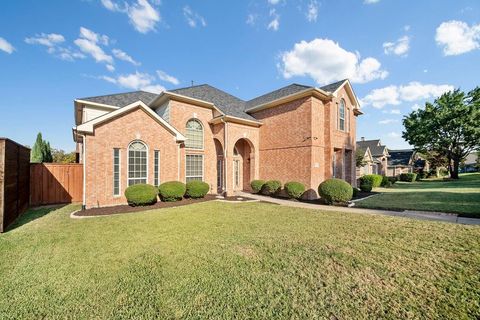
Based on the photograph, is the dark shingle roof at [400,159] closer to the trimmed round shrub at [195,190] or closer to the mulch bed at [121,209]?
the trimmed round shrub at [195,190]

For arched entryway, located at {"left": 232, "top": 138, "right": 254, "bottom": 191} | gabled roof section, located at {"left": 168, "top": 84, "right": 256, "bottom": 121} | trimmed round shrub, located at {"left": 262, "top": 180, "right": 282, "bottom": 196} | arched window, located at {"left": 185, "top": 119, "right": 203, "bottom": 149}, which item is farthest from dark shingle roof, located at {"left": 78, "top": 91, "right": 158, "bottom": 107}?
trimmed round shrub, located at {"left": 262, "top": 180, "right": 282, "bottom": 196}

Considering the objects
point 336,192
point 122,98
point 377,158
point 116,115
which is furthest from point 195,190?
point 377,158

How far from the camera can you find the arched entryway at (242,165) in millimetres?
16375

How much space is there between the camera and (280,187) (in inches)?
555

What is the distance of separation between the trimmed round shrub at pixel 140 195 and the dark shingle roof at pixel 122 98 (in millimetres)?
8547

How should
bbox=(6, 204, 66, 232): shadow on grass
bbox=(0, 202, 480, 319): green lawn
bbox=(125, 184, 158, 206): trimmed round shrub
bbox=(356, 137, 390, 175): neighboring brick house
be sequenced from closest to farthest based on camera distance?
1. bbox=(0, 202, 480, 319): green lawn
2. bbox=(6, 204, 66, 232): shadow on grass
3. bbox=(125, 184, 158, 206): trimmed round shrub
4. bbox=(356, 137, 390, 175): neighboring brick house

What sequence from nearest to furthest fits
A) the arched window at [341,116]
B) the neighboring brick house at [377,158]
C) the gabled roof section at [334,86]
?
the gabled roof section at [334,86], the arched window at [341,116], the neighboring brick house at [377,158]

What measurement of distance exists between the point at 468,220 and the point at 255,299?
8738 millimetres

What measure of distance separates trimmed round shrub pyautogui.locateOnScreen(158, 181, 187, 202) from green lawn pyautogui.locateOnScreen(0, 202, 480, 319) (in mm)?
4264

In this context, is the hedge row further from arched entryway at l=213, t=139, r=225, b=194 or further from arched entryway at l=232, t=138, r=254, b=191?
arched entryway at l=232, t=138, r=254, b=191

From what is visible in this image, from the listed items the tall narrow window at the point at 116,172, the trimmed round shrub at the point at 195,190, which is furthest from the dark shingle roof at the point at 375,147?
the tall narrow window at the point at 116,172

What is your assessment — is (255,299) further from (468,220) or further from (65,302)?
(468,220)

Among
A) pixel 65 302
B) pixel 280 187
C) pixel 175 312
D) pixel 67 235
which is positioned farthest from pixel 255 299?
pixel 280 187

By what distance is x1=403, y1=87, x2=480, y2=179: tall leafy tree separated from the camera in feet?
84.9
